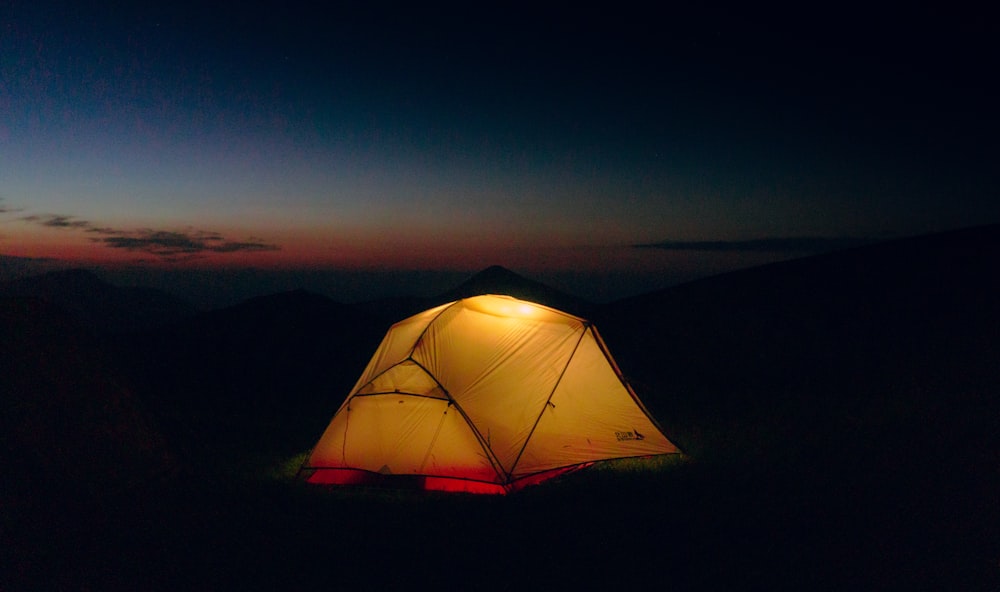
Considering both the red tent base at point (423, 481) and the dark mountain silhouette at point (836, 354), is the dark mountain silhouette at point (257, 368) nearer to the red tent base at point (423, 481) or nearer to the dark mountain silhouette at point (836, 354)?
the red tent base at point (423, 481)

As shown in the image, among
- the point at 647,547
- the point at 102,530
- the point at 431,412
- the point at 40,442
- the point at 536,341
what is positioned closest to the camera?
the point at 647,547

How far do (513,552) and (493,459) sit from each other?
10.3 ft

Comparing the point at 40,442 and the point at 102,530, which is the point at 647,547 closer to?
the point at 102,530

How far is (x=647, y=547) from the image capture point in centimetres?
848

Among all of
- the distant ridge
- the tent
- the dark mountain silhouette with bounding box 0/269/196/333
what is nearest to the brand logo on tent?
the tent

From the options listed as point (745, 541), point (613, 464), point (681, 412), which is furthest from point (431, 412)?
point (681, 412)

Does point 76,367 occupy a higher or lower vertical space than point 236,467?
higher

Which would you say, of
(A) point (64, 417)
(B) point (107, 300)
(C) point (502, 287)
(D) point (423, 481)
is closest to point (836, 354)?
(D) point (423, 481)

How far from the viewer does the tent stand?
1184 centimetres

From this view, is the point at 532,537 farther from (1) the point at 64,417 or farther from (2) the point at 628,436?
(1) the point at 64,417

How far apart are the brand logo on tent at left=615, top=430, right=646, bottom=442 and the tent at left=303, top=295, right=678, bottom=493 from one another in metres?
0.02

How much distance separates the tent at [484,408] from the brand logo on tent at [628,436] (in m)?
0.02

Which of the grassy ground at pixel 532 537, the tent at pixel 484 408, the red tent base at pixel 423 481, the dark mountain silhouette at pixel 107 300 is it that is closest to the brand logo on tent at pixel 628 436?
the tent at pixel 484 408

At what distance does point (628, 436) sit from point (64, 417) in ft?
32.5
